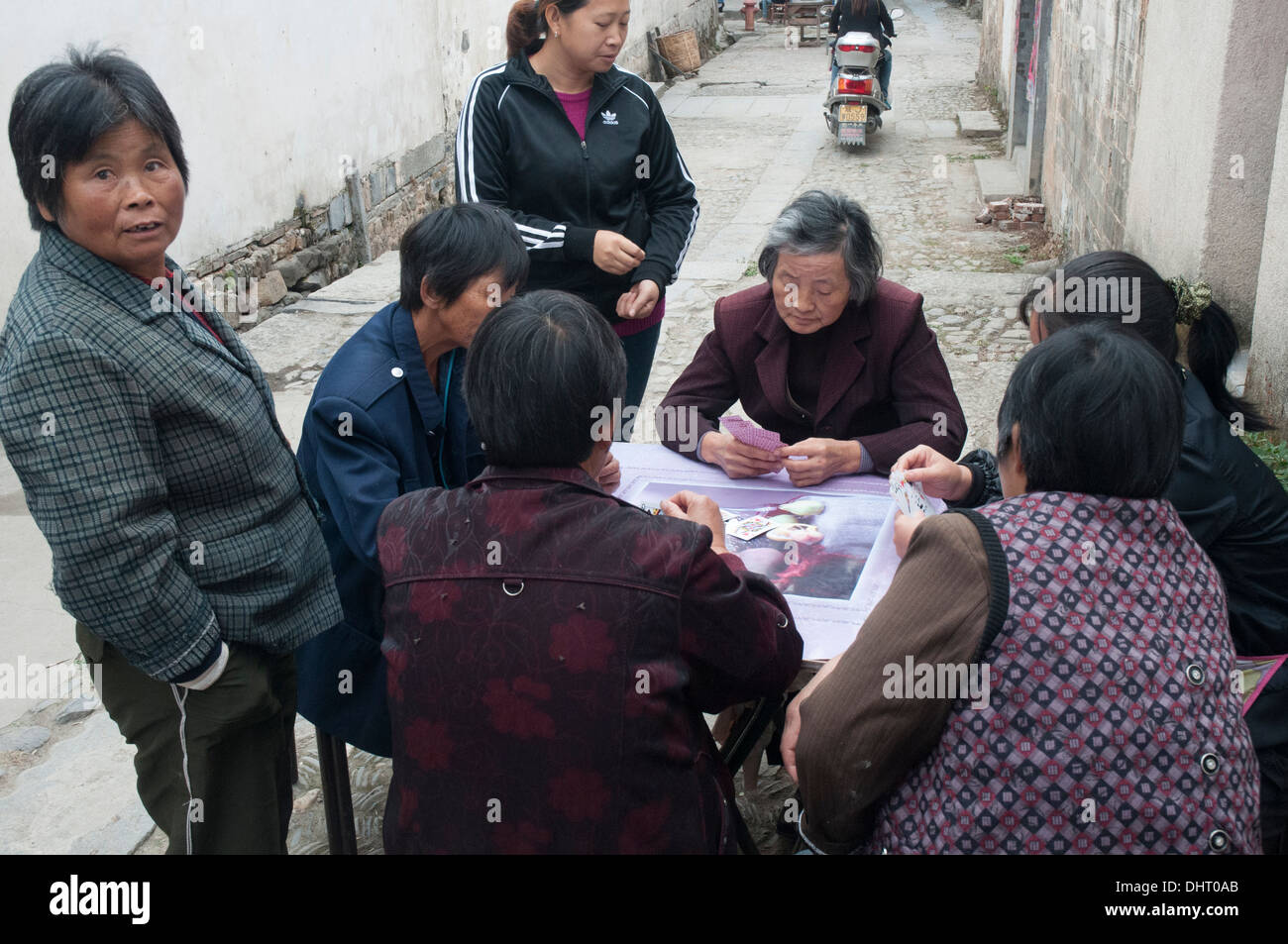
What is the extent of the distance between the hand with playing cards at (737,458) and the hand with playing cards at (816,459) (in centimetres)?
4

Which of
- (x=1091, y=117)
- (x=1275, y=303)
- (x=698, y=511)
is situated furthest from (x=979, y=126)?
(x=698, y=511)

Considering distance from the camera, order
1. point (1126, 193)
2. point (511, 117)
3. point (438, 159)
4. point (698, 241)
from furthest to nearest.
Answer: point (438, 159)
point (698, 241)
point (1126, 193)
point (511, 117)

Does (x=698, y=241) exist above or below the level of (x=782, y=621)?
below

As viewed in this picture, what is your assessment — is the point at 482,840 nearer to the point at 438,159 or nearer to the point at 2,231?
the point at 2,231

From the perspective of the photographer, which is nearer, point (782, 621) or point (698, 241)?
point (782, 621)

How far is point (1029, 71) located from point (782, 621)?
9935 millimetres

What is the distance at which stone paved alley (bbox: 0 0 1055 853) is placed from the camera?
306 centimetres

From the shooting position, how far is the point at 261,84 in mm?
7184

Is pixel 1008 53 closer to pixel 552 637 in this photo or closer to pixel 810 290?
pixel 810 290

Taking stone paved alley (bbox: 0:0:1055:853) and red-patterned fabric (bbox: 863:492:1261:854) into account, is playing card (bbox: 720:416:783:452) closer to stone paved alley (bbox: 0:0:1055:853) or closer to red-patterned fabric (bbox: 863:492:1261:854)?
stone paved alley (bbox: 0:0:1055:853)

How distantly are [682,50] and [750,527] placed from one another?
1579 cm

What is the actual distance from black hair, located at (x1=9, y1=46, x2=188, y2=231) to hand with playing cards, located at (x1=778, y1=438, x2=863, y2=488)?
60.0 inches

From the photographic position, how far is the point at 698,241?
8555mm
